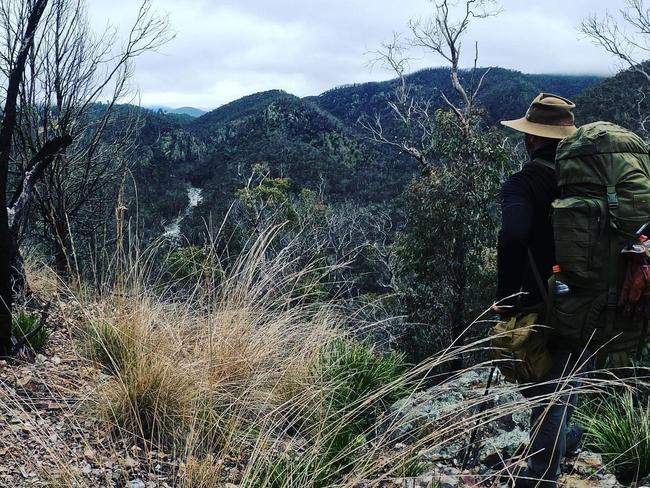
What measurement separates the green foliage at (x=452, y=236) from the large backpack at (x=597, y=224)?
7502 mm

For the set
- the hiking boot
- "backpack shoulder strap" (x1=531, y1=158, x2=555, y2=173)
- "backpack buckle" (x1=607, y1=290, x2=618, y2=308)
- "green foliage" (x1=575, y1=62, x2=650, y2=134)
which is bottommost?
the hiking boot

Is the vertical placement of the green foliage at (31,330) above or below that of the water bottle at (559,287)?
below

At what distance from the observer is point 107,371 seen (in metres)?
2.92

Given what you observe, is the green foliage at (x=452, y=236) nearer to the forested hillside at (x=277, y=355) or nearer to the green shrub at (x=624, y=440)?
the forested hillside at (x=277, y=355)

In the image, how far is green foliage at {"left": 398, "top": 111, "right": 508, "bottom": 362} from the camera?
31.5 feet

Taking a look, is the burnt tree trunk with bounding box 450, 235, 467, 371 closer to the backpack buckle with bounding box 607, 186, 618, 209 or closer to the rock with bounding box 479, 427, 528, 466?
the rock with bounding box 479, 427, 528, 466

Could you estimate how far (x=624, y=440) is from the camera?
2744 mm

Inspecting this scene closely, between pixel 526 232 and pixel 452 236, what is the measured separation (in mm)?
7931

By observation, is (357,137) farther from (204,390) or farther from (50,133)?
(204,390)

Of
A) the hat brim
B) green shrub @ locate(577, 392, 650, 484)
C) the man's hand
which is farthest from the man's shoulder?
green shrub @ locate(577, 392, 650, 484)

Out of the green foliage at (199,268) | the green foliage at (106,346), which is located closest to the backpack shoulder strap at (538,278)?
the green foliage at (199,268)

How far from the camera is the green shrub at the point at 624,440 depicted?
2627mm

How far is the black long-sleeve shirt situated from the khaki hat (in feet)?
0.51

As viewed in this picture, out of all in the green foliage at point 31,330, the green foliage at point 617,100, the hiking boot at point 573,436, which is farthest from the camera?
the green foliage at point 617,100
